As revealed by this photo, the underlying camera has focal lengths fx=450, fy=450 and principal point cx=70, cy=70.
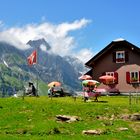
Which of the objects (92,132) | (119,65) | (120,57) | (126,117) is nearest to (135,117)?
(126,117)

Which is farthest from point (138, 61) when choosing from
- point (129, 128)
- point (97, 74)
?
point (129, 128)

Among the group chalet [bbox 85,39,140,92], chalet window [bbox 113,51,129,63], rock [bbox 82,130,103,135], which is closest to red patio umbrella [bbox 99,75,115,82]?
chalet [bbox 85,39,140,92]

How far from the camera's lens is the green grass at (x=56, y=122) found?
2980 centimetres

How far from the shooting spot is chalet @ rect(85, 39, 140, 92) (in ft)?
238

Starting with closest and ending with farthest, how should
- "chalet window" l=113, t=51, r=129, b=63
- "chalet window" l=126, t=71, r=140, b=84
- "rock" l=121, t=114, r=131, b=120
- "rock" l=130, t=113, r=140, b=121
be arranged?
"rock" l=130, t=113, r=140, b=121 < "rock" l=121, t=114, r=131, b=120 < "chalet window" l=126, t=71, r=140, b=84 < "chalet window" l=113, t=51, r=129, b=63

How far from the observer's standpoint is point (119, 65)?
246ft

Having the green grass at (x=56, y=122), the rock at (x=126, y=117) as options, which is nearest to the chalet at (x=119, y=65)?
the green grass at (x=56, y=122)

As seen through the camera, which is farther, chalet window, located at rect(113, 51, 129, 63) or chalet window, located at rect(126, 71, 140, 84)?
chalet window, located at rect(113, 51, 129, 63)

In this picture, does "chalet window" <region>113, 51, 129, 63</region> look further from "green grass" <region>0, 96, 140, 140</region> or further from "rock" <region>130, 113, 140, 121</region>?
"rock" <region>130, 113, 140, 121</region>

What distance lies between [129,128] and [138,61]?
135 ft

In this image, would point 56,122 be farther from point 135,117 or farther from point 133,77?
point 133,77

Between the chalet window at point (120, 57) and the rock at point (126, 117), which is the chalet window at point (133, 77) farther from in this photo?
the rock at point (126, 117)

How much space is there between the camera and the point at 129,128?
3262 centimetres

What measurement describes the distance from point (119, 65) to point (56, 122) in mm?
41906
